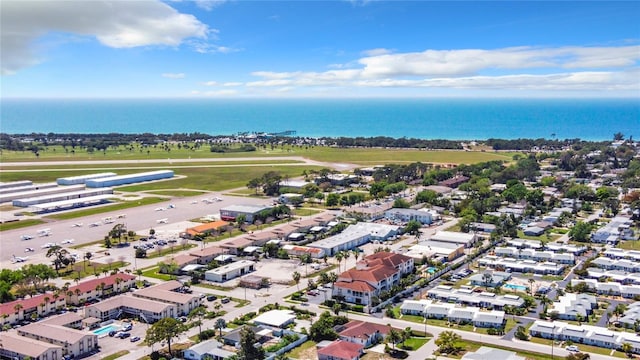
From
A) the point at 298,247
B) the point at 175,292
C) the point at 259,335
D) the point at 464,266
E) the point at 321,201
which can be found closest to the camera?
the point at 259,335

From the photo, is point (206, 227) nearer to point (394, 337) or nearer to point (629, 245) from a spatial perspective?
point (394, 337)

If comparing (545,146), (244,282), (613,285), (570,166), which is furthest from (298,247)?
(545,146)

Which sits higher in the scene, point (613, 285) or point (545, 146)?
point (545, 146)

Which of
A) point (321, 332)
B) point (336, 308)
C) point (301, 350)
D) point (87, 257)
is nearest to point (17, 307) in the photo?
point (87, 257)

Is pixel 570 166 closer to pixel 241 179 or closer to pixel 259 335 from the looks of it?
pixel 241 179

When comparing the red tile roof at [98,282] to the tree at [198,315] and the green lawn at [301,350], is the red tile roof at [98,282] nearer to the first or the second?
the tree at [198,315]

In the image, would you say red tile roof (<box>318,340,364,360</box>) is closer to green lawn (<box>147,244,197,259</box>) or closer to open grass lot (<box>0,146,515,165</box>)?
green lawn (<box>147,244,197,259</box>)

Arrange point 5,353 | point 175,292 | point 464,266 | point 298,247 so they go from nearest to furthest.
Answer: point 5,353, point 175,292, point 464,266, point 298,247

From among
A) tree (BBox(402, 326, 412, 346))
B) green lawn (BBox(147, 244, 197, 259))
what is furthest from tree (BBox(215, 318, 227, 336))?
green lawn (BBox(147, 244, 197, 259))
